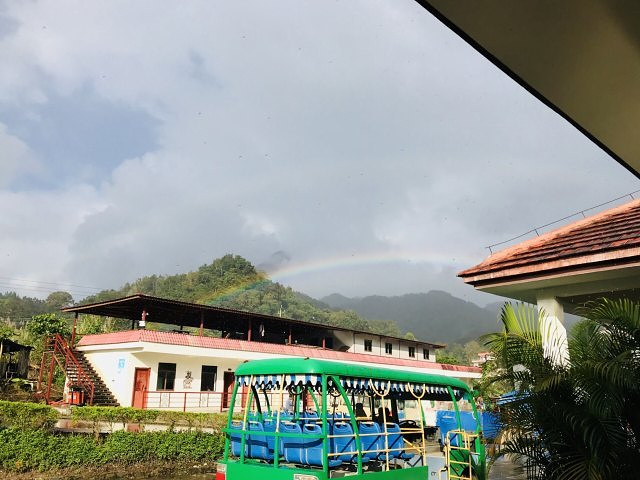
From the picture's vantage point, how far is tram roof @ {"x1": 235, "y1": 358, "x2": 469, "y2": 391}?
736 centimetres

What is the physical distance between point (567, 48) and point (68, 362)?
92.6 ft

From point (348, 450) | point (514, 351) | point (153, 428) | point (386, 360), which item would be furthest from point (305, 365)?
point (386, 360)

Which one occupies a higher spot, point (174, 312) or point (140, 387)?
point (174, 312)

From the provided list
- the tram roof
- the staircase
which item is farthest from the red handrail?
the tram roof

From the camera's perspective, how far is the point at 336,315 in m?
117

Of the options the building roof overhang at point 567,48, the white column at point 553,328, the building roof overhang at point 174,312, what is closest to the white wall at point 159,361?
the building roof overhang at point 174,312

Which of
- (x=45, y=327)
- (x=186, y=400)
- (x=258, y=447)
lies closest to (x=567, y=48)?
(x=258, y=447)

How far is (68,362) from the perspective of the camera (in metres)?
26.3

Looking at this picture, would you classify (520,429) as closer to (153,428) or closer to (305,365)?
(305,365)

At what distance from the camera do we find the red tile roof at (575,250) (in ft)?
25.2

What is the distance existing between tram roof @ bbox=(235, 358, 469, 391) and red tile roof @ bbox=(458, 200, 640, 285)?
6.76 ft

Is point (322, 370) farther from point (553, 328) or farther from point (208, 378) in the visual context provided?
point (208, 378)

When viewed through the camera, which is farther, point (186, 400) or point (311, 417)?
point (186, 400)

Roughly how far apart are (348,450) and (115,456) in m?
11.6
